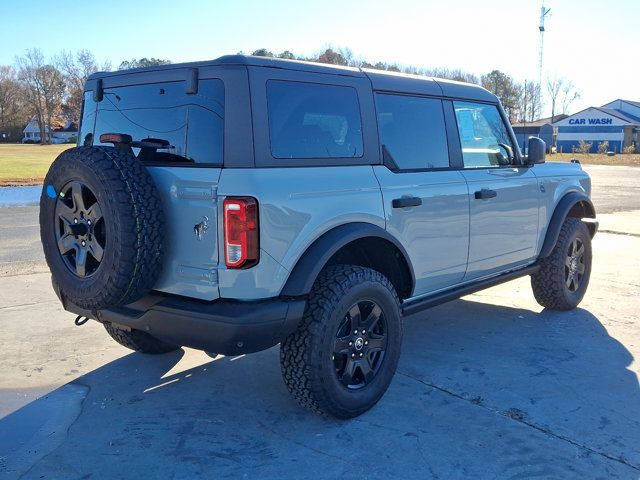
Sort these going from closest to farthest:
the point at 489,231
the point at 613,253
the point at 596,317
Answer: the point at 489,231
the point at 596,317
the point at 613,253

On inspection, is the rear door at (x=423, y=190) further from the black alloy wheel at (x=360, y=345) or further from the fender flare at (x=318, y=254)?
the black alloy wheel at (x=360, y=345)

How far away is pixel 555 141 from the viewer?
72.2 metres

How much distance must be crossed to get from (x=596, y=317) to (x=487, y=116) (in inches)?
→ 85.8

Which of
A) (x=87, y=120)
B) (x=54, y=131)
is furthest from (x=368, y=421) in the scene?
(x=54, y=131)

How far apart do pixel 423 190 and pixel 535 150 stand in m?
1.60

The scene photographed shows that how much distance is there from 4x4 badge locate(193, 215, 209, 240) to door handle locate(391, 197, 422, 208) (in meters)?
1.23

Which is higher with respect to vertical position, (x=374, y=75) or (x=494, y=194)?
(x=374, y=75)

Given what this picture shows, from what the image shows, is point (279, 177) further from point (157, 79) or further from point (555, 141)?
point (555, 141)

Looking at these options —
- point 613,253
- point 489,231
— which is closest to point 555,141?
point 613,253

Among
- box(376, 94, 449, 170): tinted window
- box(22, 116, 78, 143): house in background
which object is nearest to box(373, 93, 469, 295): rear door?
box(376, 94, 449, 170): tinted window

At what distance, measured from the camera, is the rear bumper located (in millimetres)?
3006

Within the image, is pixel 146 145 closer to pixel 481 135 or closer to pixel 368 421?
pixel 368 421

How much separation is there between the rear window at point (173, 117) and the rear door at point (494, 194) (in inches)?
79.6

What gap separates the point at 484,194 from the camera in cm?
446
